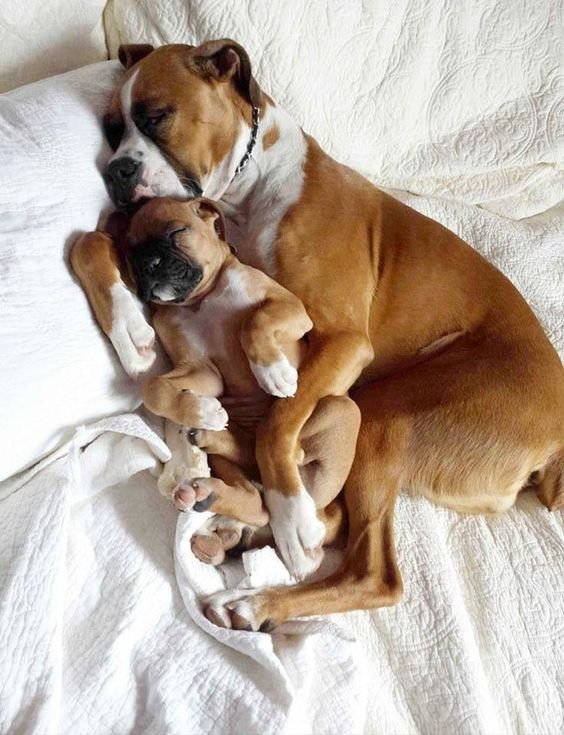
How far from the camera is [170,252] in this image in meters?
1.53

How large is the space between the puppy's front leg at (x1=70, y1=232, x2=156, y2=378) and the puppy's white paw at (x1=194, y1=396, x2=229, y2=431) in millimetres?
166

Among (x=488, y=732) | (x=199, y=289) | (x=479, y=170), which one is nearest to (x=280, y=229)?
(x=199, y=289)

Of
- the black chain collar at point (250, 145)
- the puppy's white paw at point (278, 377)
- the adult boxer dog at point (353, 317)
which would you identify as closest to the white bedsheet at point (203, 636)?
the adult boxer dog at point (353, 317)

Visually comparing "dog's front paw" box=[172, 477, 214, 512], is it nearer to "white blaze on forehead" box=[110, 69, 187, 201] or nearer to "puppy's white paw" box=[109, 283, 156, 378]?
"puppy's white paw" box=[109, 283, 156, 378]

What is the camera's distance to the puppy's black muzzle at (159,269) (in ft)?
5.01

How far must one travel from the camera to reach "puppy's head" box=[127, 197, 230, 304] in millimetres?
1531

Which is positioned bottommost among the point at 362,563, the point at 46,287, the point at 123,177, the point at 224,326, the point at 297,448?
the point at 362,563

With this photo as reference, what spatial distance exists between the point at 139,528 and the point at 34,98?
35.5 inches

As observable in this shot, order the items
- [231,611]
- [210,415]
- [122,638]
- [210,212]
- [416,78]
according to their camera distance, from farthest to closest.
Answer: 1. [416,78]
2. [210,212]
3. [210,415]
4. [231,611]
5. [122,638]

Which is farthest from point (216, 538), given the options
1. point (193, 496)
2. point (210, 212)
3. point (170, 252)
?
point (210, 212)

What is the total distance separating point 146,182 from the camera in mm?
1626

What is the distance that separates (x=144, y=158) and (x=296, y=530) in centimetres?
84

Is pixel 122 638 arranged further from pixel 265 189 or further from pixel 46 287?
pixel 265 189

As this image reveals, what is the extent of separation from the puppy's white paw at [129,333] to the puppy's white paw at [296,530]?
0.37m
